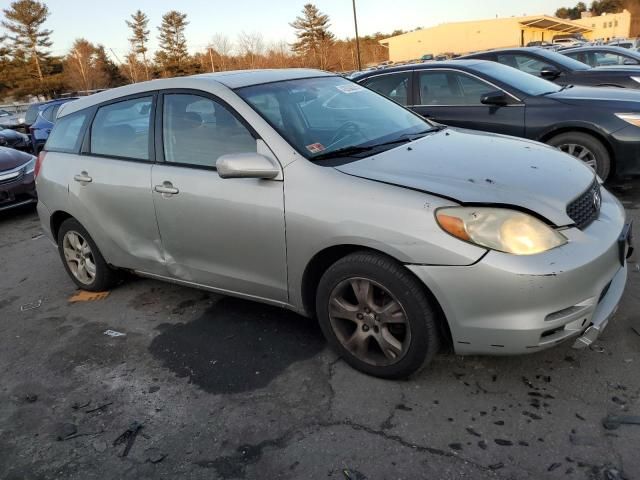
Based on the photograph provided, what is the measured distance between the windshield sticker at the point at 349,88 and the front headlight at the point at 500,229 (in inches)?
70.5

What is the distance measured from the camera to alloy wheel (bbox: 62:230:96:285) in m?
4.46

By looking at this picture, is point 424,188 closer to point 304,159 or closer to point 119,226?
point 304,159

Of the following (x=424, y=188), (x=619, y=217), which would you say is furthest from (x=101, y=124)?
(x=619, y=217)

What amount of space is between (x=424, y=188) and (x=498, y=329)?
2.44 feet

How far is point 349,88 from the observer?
4039mm

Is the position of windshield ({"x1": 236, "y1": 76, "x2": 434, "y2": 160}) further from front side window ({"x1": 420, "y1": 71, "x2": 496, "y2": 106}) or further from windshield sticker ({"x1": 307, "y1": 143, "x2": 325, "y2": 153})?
front side window ({"x1": 420, "y1": 71, "x2": 496, "y2": 106})

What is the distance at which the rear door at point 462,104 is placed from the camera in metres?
6.14

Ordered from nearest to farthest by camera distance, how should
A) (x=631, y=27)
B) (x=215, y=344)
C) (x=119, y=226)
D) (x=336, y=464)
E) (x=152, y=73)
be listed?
(x=336, y=464), (x=215, y=344), (x=119, y=226), (x=152, y=73), (x=631, y=27)

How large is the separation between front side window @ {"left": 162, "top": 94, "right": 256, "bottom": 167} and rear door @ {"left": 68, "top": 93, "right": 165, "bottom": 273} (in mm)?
185

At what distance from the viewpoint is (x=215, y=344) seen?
11.5ft

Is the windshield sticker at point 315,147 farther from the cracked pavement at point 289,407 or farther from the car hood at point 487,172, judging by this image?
the cracked pavement at point 289,407

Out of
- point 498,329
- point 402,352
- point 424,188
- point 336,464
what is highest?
point 424,188

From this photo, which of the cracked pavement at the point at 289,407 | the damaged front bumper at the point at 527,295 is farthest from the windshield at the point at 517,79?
the damaged front bumper at the point at 527,295

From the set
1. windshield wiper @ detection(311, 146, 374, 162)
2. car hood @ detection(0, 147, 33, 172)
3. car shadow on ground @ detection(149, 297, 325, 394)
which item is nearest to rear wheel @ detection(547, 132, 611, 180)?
windshield wiper @ detection(311, 146, 374, 162)
